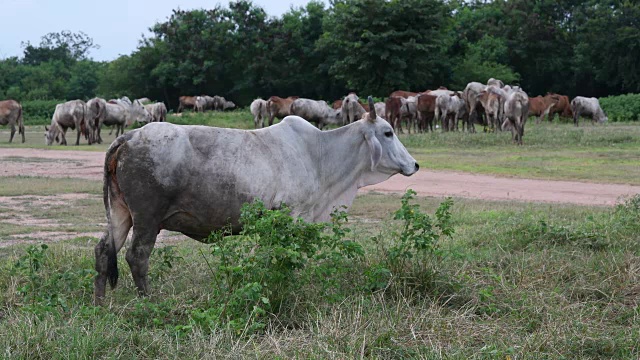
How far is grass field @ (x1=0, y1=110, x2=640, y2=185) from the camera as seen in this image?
52.8ft

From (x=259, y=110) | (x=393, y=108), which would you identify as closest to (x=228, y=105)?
(x=259, y=110)

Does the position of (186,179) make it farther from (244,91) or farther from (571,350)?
(244,91)

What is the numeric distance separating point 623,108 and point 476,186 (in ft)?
90.5

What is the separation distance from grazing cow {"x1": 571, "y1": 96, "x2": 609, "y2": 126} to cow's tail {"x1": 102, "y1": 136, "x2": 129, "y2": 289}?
3212cm

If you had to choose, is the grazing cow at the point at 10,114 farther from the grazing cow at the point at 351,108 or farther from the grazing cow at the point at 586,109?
the grazing cow at the point at 586,109

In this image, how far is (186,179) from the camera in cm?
648

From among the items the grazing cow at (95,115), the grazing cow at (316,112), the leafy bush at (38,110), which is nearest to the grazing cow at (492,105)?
the grazing cow at (316,112)

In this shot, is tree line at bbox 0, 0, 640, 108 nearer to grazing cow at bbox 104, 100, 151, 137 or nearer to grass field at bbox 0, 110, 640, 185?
grazing cow at bbox 104, 100, 151, 137

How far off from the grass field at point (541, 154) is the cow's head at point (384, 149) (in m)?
7.70

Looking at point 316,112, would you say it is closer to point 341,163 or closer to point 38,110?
point 38,110

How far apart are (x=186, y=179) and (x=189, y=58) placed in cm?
4891

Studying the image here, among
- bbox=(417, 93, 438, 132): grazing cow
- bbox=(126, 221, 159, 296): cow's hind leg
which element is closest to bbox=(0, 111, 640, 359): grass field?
bbox=(126, 221, 159, 296): cow's hind leg

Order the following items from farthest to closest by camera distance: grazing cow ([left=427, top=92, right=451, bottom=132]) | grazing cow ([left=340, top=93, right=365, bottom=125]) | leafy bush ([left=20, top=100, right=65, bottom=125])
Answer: leafy bush ([left=20, top=100, right=65, bottom=125])
grazing cow ([left=340, top=93, right=365, bottom=125])
grazing cow ([left=427, top=92, right=451, bottom=132])

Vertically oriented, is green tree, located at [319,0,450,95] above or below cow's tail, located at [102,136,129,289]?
above
